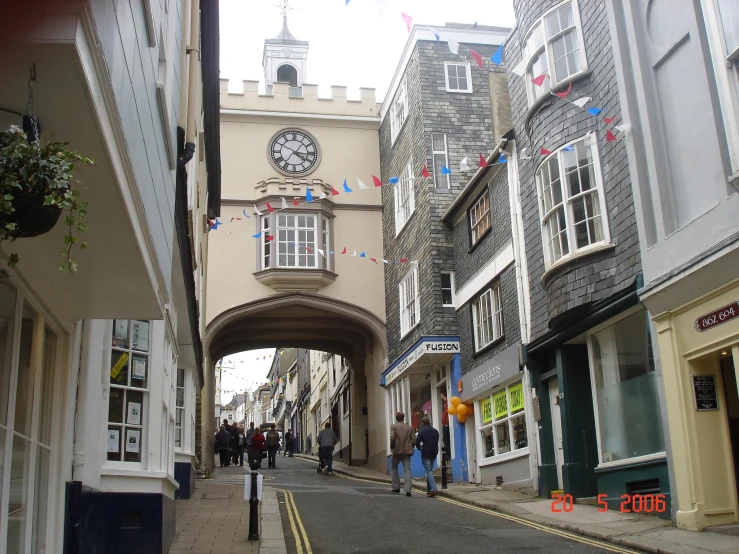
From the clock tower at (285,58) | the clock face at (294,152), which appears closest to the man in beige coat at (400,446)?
the clock face at (294,152)

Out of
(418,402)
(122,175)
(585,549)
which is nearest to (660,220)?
(585,549)

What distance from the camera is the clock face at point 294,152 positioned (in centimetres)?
2661

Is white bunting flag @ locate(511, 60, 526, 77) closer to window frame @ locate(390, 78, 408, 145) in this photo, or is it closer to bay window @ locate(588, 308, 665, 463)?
bay window @ locate(588, 308, 665, 463)

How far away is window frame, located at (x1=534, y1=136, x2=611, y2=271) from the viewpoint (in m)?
12.8

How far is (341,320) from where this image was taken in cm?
2862

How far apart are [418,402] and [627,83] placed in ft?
44.6

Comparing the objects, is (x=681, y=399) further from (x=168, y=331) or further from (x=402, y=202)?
(x=402, y=202)

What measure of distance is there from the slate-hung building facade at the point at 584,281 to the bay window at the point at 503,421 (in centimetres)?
121

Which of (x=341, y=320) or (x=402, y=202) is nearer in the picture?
(x=402, y=202)

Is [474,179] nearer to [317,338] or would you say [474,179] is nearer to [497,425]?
[497,425]

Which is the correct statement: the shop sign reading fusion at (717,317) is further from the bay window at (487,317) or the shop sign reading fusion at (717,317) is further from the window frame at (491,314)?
the bay window at (487,317)

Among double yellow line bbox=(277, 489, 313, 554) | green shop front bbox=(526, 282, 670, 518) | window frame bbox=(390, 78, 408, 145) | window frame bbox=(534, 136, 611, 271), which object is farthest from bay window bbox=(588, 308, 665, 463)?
window frame bbox=(390, 78, 408, 145)

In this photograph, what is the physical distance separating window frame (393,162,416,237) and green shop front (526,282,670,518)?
9011 millimetres

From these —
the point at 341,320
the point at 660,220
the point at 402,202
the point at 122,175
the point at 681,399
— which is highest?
the point at 402,202
